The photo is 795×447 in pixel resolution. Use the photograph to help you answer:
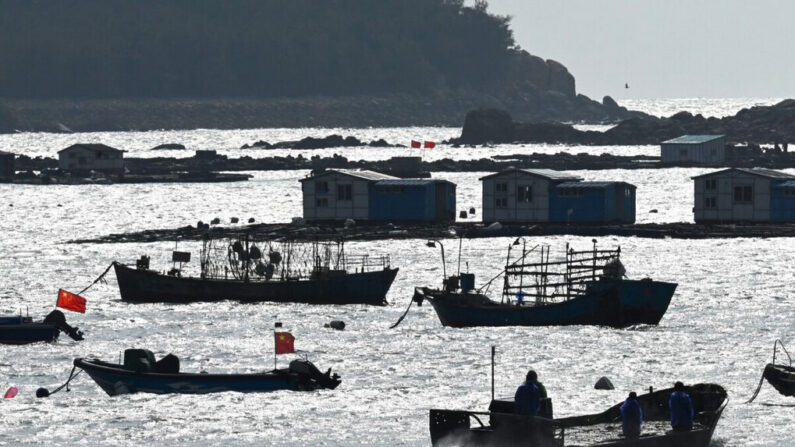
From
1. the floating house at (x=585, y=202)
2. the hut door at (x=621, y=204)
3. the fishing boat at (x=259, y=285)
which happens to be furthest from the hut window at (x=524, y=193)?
the fishing boat at (x=259, y=285)

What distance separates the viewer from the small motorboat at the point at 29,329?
6431 centimetres

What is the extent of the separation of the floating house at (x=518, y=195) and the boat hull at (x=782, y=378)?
6062 cm

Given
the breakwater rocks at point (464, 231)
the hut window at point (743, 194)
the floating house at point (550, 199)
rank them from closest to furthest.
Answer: the breakwater rocks at point (464, 231) → the hut window at point (743, 194) → the floating house at point (550, 199)

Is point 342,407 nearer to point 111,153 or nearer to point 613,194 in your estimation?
point 613,194

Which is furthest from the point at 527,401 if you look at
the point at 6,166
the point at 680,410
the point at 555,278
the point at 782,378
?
the point at 6,166

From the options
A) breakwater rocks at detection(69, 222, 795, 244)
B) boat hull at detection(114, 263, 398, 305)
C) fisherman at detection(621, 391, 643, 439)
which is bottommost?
fisherman at detection(621, 391, 643, 439)

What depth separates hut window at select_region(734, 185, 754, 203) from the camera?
111250mm

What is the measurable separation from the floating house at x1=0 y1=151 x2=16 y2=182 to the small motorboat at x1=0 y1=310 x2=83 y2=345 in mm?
131987

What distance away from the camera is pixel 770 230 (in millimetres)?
106500

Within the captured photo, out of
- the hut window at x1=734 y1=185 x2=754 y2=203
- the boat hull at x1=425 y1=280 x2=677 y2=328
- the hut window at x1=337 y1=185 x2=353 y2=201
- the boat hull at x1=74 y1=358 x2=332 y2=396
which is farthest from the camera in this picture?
the hut window at x1=337 y1=185 x2=353 y2=201

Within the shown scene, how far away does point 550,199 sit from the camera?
369 ft

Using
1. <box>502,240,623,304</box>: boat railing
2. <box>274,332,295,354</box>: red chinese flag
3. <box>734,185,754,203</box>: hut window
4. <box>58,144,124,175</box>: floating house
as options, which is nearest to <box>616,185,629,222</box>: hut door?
<box>734,185,754,203</box>: hut window

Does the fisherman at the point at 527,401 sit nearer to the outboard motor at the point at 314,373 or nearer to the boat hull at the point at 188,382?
the outboard motor at the point at 314,373

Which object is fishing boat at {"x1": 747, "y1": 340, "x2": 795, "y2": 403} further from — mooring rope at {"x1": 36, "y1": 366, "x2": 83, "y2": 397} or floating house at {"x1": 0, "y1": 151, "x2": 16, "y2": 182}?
floating house at {"x1": 0, "y1": 151, "x2": 16, "y2": 182}
